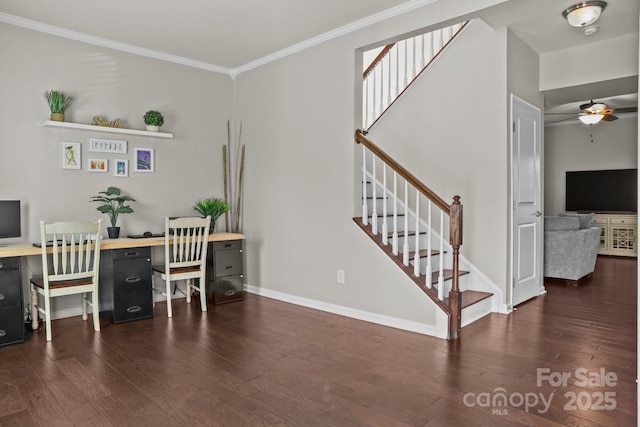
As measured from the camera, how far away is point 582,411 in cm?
232

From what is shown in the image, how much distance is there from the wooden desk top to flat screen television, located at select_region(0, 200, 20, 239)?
0.12 m

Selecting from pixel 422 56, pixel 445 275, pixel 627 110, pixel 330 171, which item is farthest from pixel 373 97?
pixel 627 110

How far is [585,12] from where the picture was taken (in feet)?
12.3

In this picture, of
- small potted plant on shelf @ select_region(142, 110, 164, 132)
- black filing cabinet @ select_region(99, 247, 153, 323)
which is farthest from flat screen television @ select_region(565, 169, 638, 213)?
black filing cabinet @ select_region(99, 247, 153, 323)

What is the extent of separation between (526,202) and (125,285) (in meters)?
4.08

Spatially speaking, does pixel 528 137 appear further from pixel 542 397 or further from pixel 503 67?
pixel 542 397

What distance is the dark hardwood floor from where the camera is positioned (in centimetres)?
230

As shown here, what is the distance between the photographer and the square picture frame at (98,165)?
14.7ft

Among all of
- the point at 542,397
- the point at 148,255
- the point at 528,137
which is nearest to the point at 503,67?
the point at 528,137

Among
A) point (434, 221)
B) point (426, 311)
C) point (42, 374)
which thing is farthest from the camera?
point (434, 221)

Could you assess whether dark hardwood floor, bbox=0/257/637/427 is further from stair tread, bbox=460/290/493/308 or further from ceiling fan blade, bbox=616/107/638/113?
ceiling fan blade, bbox=616/107/638/113

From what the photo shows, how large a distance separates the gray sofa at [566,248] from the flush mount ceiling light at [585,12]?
276 cm

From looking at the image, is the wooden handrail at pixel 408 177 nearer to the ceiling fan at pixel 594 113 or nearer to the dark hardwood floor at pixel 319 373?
the dark hardwood floor at pixel 319 373

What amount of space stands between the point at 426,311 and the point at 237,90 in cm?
351
